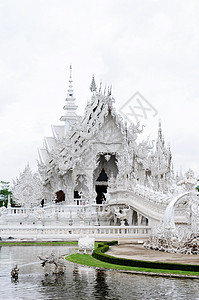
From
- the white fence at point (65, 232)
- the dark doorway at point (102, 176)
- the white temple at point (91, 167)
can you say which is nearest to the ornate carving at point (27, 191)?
the white temple at point (91, 167)

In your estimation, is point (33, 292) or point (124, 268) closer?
point (33, 292)

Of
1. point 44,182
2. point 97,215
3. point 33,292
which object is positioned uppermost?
point 44,182

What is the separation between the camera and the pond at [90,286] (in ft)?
26.2

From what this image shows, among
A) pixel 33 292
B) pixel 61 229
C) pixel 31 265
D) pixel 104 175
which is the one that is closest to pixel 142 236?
pixel 61 229

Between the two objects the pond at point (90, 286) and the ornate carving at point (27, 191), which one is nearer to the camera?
the pond at point (90, 286)

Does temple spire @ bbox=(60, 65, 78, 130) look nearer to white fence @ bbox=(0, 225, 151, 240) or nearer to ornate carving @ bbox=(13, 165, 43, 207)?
ornate carving @ bbox=(13, 165, 43, 207)

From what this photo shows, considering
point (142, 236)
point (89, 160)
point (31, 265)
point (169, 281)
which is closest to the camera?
point (169, 281)

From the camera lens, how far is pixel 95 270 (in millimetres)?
10766

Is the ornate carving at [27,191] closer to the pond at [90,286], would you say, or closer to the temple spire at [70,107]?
the temple spire at [70,107]

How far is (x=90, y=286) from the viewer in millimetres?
8789

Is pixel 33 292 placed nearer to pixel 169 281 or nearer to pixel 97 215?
pixel 169 281

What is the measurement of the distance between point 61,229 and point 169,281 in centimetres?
1221

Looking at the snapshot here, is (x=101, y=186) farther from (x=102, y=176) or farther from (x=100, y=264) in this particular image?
(x=100, y=264)

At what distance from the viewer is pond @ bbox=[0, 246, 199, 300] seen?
314 inches
